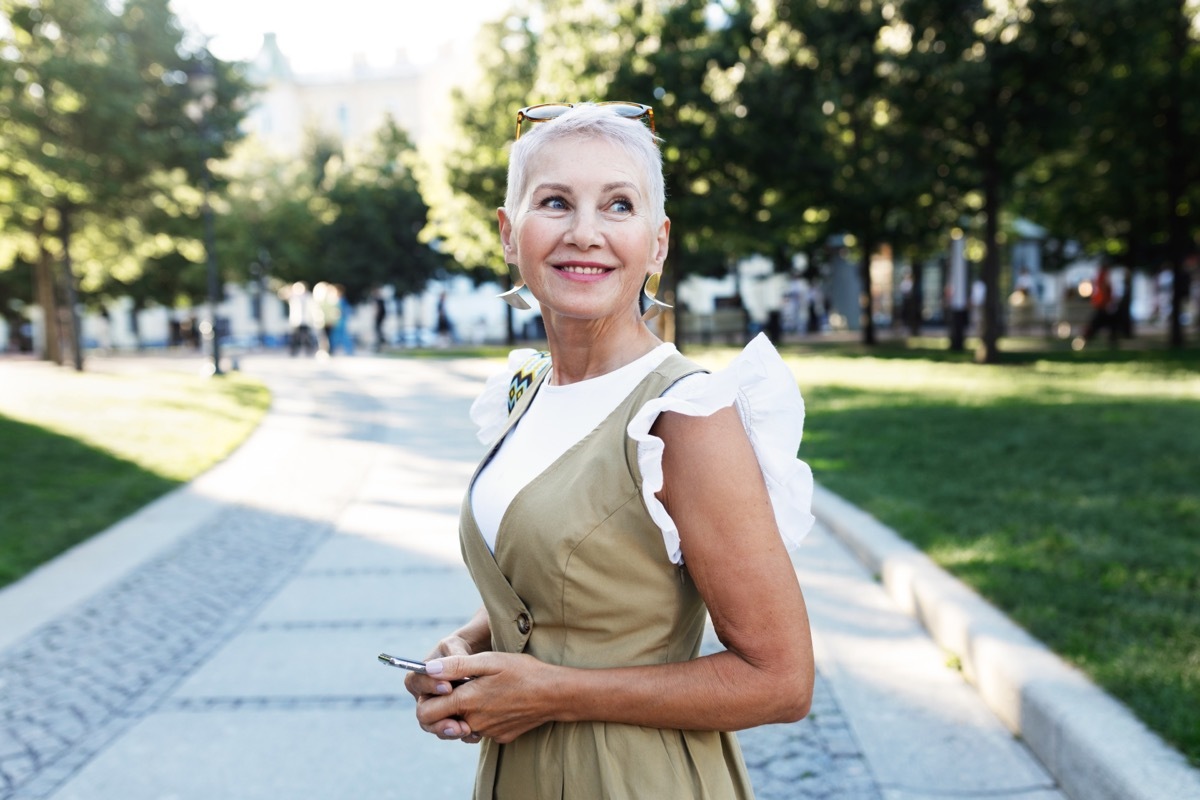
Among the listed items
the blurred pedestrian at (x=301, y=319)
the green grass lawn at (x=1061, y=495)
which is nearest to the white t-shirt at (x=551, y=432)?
the green grass lawn at (x=1061, y=495)

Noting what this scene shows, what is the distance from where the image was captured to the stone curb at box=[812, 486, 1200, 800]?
3.17 metres

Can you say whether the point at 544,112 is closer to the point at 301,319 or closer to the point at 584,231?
the point at 584,231

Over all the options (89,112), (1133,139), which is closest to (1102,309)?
(1133,139)

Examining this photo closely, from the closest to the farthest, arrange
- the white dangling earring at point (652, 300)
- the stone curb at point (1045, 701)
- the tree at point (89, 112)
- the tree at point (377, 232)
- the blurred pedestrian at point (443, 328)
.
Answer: the white dangling earring at point (652, 300) < the stone curb at point (1045, 701) < the tree at point (89, 112) < the blurred pedestrian at point (443, 328) < the tree at point (377, 232)

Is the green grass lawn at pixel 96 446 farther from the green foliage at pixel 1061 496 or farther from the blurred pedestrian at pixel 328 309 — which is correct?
the blurred pedestrian at pixel 328 309

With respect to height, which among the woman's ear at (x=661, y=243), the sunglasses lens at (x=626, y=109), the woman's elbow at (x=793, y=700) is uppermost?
the sunglasses lens at (x=626, y=109)

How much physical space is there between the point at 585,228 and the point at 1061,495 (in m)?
6.82

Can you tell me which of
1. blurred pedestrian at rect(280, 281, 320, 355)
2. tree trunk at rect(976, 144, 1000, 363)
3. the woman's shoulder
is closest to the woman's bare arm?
the woman's shoulder

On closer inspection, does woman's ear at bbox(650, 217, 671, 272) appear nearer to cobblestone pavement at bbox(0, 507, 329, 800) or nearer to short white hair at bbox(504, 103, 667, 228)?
short white hair at bbox(504, 103, 667, 228)

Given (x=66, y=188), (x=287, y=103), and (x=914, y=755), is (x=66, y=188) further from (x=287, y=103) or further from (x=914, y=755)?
(x=287, y=103)

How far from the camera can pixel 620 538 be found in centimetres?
152

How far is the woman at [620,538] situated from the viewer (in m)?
1.50

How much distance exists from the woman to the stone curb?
80.0 inches

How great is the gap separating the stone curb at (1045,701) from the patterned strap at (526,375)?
2266 mm
